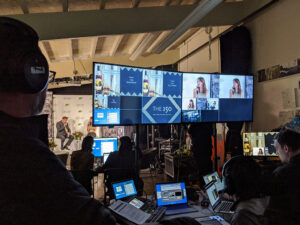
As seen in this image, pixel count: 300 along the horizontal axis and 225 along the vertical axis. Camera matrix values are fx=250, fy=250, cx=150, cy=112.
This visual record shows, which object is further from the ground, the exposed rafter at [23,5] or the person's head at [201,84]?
the exposed rafter at [23,5]

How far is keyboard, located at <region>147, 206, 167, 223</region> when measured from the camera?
214 centimetres

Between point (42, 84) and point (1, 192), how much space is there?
28 centimetres

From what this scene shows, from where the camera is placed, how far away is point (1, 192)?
417 millimetres

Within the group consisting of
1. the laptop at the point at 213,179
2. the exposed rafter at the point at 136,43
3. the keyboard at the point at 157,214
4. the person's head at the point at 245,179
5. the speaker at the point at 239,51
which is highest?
the exposed rafter at the point at 136,43

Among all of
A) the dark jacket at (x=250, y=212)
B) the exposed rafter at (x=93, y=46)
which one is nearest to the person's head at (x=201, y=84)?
the dark jacket at (x=250, y=212)

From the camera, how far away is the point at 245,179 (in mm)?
1600

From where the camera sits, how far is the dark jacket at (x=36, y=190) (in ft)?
1.36

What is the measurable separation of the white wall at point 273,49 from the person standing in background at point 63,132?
256 inches

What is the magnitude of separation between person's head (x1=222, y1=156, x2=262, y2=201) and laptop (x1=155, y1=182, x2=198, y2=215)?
0.90 m

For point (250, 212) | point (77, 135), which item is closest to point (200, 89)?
point (250, 212)

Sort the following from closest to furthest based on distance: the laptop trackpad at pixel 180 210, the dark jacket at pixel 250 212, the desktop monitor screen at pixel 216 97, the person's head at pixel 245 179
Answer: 1. the dark jacket at pixel 250 212
2. the person's head at pixel 245 179
3. the laptop trackpad at pixel 180 210
4. the desktop monitor screen at pixel 216 97

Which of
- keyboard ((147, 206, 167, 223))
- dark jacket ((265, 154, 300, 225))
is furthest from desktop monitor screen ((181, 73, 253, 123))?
dark jacket ((265, 154, 300, 225))

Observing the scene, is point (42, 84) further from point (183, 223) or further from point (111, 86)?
point (111, 86)

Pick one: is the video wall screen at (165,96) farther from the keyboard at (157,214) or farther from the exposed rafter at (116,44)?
the exposed rafter at (116,44)
